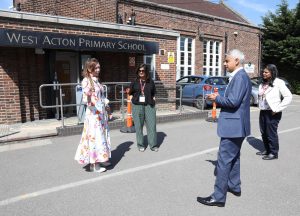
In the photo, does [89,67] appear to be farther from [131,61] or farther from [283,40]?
[283,40]

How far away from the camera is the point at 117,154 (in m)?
5.98

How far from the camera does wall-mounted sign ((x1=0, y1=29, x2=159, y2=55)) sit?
7.73 metres

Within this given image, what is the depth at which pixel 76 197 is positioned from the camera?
392 cm

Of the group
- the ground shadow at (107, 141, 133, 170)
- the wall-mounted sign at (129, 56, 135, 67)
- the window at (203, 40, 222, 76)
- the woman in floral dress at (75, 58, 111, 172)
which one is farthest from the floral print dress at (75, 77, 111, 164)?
the window at (203, 40, 222, 76)

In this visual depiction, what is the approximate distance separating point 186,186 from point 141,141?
2.06m

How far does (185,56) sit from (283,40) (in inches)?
432

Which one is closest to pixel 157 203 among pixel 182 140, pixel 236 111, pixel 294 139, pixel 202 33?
pixel 236 111

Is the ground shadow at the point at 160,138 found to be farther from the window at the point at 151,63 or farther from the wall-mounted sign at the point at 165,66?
the wall-mounted sign at the point at 165,66

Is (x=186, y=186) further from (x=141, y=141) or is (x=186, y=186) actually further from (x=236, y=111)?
(x=141, y=141)

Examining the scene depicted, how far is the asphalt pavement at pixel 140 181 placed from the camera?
11.9ft

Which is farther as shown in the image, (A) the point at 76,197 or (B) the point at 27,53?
(B) the point at 27,53

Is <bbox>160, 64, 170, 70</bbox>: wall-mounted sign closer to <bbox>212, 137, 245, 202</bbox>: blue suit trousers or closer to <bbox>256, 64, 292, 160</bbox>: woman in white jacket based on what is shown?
<bbox>256, 64, 292, 160</bbox>: woman in white jacket

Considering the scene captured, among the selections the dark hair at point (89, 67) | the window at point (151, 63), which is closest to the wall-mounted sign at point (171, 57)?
the window at point (151, 63)

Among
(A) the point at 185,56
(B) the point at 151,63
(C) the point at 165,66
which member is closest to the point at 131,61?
(B) the point at 151,63
